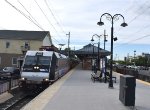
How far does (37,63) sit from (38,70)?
800mm

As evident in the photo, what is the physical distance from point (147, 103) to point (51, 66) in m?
14.9

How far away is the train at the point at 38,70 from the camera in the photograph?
29.1m

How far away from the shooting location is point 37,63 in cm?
3077

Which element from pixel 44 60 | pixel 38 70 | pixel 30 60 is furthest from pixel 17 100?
pixel 44 60

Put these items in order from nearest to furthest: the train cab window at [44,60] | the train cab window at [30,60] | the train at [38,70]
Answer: the train at [38,70]
the train cab window at [30,60]
the train cab window at [44,60]

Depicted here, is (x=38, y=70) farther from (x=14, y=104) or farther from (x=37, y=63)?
(x=14, y=104)

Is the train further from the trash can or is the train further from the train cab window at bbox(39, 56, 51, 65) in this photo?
the trash can

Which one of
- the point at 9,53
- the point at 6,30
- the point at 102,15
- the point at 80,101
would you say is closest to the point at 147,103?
the point at 80,101

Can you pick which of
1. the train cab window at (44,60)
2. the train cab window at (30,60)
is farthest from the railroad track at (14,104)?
the train cab window at (44,60)

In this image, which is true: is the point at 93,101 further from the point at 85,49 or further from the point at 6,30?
the point at 6,30

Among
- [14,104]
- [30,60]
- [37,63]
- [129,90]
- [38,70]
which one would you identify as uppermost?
[30,60]

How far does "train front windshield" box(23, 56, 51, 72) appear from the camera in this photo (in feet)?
99.3

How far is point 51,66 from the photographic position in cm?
3094

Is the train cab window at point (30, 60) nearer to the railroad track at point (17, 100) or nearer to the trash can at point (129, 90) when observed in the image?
the railroad track at point (17, 100)
